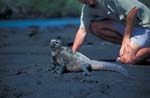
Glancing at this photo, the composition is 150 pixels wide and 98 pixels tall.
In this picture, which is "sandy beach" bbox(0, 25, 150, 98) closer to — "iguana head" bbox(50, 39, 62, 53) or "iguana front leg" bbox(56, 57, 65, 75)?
"iguana front leg" bbox(56, 57, 65, 75)

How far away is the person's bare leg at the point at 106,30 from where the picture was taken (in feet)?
27.2

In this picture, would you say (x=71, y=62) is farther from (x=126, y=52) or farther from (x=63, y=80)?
(x=126, y=52)

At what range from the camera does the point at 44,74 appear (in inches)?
298

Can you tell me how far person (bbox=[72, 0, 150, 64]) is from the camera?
7.75 meters

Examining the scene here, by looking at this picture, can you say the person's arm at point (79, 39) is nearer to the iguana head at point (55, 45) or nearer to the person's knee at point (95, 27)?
the person's knee at point (95, 27)

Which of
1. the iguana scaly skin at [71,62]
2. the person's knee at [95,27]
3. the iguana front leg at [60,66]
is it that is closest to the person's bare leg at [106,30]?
the person's knee at [95,27]

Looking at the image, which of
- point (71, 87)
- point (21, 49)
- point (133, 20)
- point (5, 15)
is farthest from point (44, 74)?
point (5, 15)

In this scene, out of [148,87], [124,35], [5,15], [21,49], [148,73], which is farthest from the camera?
[5,15]

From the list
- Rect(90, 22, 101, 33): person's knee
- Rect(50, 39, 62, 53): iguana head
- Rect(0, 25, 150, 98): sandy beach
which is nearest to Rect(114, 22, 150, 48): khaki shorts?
Rect(0, 25, 150, 98): sandy beach

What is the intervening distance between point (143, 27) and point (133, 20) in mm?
330

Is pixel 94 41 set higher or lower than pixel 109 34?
lower

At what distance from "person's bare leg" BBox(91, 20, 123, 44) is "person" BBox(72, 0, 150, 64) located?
0.05 ft

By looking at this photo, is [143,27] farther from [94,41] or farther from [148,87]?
[94,41]

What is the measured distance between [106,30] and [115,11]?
0.59 meters
